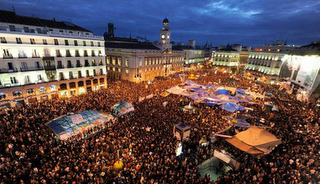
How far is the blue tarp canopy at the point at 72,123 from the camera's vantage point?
14766 mm

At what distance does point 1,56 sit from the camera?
21.1 meters

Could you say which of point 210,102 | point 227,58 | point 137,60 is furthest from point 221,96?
point 227,58

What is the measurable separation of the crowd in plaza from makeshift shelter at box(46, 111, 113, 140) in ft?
2.56

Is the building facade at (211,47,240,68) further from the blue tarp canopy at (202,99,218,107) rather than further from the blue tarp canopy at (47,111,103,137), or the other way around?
the blue tarp canopy at (47,111,103,137)

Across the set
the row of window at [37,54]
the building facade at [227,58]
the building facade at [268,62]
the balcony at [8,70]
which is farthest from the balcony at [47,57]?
the building facade at [227,58]

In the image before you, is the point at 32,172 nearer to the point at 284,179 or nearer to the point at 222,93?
the point at 284,179

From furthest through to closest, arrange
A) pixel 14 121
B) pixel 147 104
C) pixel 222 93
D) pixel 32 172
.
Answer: pixel 222 93, pixel 147 104, pixel 14 121, pixel 32 172

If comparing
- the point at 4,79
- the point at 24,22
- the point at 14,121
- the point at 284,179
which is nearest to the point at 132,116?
the point at 14,121

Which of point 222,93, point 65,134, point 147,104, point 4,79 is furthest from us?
point 222,93

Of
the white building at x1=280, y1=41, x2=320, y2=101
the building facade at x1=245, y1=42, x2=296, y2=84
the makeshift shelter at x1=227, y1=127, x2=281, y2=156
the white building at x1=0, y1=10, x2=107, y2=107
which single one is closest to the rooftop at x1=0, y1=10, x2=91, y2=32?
the white building at x1=0, y1=10, x2=107, y2=107

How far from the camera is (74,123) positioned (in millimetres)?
15742

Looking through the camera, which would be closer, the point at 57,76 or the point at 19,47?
the point at 19,47

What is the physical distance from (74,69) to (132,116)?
19.0 metres

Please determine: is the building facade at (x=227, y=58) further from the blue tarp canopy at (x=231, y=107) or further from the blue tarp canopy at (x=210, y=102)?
the blue tarp canopy at (x=231, y=107)
